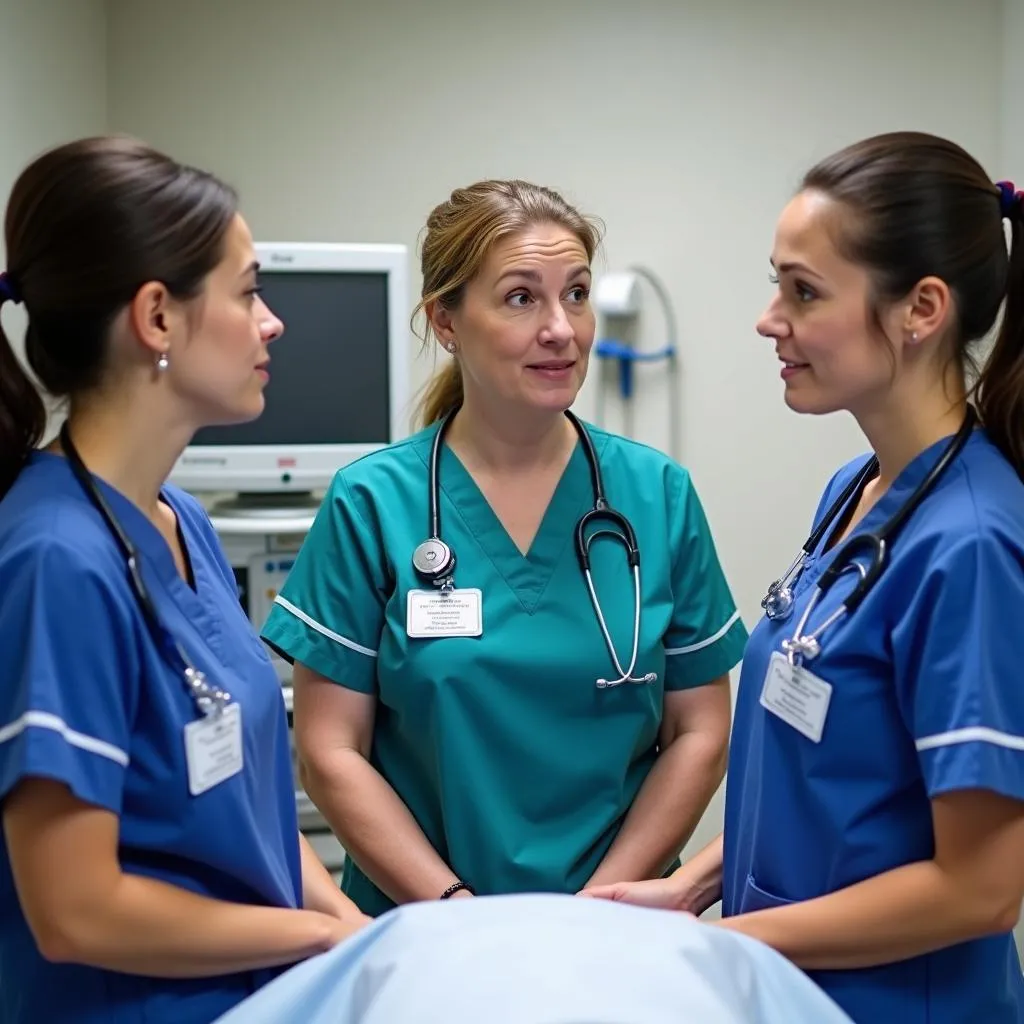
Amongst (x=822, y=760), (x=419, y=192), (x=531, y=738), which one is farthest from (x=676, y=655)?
(x=419, y=192)

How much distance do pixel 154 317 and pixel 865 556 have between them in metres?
0.67

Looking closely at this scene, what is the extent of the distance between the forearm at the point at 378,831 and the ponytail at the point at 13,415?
21.8 inches

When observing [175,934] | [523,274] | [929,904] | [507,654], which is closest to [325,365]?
[523,274]

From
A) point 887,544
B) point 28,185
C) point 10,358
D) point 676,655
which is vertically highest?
point 28,185

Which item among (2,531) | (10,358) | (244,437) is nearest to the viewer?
(2,531)

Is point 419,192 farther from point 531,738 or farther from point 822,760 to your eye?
point 822,760

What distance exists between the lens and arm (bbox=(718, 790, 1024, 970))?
3.30 ft

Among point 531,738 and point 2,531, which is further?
point 531,738

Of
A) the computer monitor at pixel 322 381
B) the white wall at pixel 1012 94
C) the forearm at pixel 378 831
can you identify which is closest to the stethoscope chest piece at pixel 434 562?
the forearm at pixel 378 831

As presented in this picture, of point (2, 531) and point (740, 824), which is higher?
point (2, 531)

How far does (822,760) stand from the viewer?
3.64 feet

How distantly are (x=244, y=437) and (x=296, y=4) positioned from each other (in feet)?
3.56

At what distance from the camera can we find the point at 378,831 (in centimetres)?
144

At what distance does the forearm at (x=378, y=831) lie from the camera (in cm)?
142
